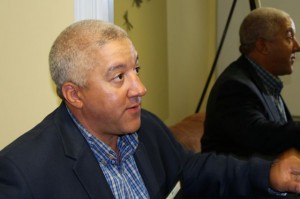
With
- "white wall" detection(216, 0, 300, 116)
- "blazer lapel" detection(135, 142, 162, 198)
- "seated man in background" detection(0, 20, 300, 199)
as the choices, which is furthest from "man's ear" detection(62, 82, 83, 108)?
"white wall" detection(216, 0, 300, 116)

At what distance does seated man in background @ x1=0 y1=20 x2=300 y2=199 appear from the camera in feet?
3.08

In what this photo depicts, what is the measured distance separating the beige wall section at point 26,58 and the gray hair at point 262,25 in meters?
1.01

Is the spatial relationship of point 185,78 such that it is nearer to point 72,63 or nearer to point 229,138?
point 229,138

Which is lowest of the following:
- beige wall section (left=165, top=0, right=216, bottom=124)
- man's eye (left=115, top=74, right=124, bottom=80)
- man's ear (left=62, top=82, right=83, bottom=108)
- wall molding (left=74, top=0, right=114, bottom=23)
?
beige wall section (left=165, top=0, right=216, bottom=124)

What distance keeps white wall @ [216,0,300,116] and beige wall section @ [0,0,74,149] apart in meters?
3.25

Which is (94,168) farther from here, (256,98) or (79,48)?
(256,98)

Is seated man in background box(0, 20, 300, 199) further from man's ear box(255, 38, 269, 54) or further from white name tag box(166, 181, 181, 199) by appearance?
man's ear box(255, 38, 269, 54)

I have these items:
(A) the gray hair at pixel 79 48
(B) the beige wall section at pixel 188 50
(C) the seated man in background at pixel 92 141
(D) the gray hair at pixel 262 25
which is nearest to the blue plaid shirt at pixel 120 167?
(C) the seated man in background at pixel 92 141

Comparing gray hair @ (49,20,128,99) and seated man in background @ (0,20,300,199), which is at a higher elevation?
gray hair @ (49,20,128,99)

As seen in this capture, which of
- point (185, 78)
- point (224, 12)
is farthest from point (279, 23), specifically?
point (224, 12)

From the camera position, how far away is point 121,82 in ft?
3.39

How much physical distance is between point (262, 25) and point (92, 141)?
4.14 ft

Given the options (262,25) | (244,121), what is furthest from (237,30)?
(244,121)

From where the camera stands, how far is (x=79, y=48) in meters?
1.00
